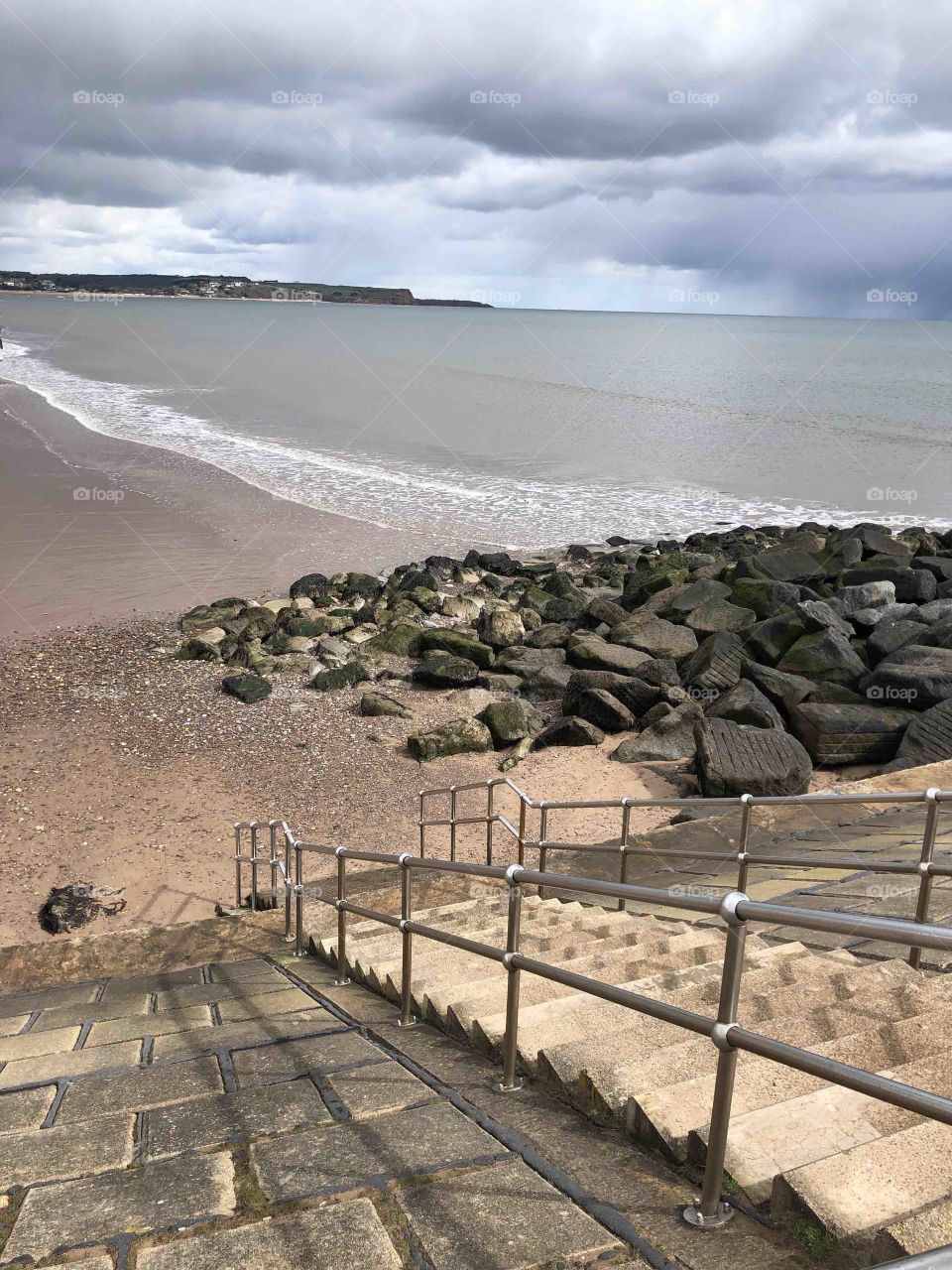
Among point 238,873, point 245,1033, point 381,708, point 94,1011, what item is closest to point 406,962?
point 245,1033

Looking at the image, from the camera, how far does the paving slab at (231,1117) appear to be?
3.01m

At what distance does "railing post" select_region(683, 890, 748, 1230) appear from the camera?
7.14 feet

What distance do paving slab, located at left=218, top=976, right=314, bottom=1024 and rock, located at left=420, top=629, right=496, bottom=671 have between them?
10424 millimetres

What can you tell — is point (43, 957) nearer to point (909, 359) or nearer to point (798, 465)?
point (798, 465)

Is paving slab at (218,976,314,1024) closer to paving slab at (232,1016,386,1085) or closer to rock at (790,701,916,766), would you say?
paving slab at (232,1016,386,1085)

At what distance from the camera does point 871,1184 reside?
2.11 m

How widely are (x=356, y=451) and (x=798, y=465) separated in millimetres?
17315

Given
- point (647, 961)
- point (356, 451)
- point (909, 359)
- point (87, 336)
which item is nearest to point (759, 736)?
point (647, 961)

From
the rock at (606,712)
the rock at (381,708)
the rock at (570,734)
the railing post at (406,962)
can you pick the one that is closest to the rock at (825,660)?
the rock at (606,712)

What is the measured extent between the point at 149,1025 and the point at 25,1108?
44.7 inches

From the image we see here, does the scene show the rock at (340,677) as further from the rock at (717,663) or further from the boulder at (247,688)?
the rock at (717,663)

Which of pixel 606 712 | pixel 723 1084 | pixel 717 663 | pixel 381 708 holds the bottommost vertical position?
pixel 381 708

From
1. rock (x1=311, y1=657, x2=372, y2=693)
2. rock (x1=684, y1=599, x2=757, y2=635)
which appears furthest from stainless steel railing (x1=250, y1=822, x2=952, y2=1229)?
rock (x1=684, y1=599, x2=757, y2=635)

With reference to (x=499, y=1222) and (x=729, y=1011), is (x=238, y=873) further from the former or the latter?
(x=729, y=1011)
